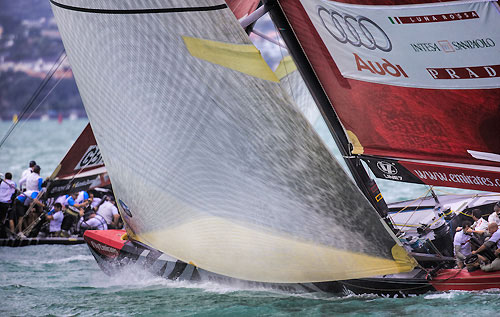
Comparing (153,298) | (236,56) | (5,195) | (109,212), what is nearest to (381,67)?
(236,56)

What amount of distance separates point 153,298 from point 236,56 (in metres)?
3.33

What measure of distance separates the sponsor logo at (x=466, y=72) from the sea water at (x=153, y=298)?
2318 mm

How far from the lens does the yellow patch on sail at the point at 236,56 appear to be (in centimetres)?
796

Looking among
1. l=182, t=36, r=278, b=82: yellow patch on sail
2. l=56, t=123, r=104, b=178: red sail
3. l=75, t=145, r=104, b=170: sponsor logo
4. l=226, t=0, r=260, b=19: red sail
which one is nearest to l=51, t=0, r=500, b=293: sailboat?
l=182, t=36, r=278, b=82: yellow patch on sail

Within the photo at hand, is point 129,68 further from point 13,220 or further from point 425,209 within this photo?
point 13,220

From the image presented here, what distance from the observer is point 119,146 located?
915cm

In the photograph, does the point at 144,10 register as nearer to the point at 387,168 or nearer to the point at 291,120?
the point at 291,120

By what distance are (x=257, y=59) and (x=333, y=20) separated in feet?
3.22

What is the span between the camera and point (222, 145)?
8.27 meters

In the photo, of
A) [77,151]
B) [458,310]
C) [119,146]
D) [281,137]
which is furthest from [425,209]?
[77,151]

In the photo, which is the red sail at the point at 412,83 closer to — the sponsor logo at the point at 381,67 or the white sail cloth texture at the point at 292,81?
the sponsor logo at the point at 381,67

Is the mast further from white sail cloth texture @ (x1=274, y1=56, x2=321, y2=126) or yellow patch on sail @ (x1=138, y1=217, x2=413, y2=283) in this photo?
white sail cloth texture @ (x1=274, y1=56, x2=321, y2=126)

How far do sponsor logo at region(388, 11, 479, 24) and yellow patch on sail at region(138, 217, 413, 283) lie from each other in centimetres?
244

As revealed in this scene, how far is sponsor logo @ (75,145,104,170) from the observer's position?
12781mm
